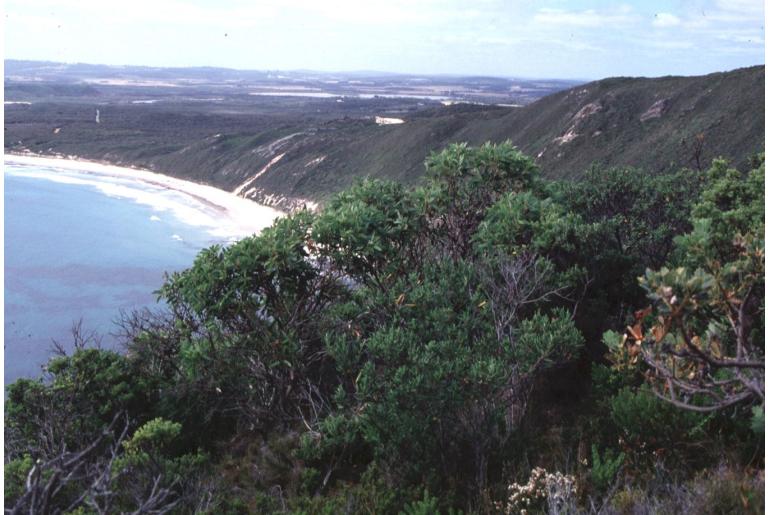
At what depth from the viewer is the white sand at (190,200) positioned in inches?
1942

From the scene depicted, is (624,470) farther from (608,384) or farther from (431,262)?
(431,262)

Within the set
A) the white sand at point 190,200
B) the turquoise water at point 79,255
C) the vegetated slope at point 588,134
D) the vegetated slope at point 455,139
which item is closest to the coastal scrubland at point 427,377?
A: the turquoise water at point 79,255

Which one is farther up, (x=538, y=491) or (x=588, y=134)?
(x=588, y=134)

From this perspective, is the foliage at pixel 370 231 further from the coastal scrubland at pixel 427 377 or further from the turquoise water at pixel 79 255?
the turquoise water at pixel 79 255

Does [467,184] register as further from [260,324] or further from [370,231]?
[260,324]

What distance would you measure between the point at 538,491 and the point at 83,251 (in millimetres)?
35716

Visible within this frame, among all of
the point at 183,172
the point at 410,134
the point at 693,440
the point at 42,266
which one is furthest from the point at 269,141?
the point at 693,440

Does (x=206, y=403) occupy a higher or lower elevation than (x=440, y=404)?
lower

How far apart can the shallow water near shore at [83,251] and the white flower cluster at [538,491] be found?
13101 millimetres

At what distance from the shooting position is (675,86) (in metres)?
56.7

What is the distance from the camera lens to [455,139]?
6544 cm

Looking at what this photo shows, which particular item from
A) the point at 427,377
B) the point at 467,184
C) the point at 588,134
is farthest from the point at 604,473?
the point at 588,134

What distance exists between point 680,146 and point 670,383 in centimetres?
4252

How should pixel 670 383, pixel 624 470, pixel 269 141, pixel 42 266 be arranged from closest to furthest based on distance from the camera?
1. pixel 670 383
2. pixel 624 470
3. pixel 42 266
4. pixel 269 141
